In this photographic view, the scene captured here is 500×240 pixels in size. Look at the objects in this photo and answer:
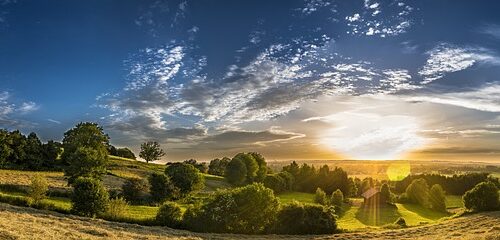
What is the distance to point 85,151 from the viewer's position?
88062 mm

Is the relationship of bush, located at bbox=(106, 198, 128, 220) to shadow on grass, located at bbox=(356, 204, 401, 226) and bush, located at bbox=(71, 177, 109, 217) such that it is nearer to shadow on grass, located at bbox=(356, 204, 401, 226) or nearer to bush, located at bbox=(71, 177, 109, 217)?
bush, located at bbox=(71, 177, 109, 217)

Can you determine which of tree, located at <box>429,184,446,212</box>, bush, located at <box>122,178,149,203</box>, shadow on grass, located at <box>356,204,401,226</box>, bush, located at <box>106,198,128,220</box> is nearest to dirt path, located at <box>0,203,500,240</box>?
bush, located at <box>106,198,128,220</box>

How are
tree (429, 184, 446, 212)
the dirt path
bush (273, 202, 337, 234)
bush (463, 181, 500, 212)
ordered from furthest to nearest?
1. tree (429, 184, 446, 212)
2. bush (463, 181, 500, 212)
3. bush (273, 202, 337, 234)
4. the dirt path

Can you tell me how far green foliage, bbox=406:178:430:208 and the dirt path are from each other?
145ft

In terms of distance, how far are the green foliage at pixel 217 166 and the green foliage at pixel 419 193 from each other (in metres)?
71.2

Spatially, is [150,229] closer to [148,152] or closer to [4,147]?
[4,147]

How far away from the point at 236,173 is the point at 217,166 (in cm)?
3746

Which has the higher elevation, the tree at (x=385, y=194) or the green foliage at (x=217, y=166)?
the green foliage at (x=217, y=166)

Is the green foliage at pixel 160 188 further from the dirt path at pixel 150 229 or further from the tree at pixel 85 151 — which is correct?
the dirt path at pixel 150 229

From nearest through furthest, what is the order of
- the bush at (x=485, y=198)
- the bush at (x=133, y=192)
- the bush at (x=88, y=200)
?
the bush at (x=88, y=200) < the bush at (x=485, y=198) < the bush at (x=133, y=192)

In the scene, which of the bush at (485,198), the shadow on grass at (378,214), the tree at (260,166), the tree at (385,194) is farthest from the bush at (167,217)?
the tree at (260,166)

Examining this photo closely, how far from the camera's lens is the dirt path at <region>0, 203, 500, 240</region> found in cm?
4127

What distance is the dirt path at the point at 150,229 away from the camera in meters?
41.3

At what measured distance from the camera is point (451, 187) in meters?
146
